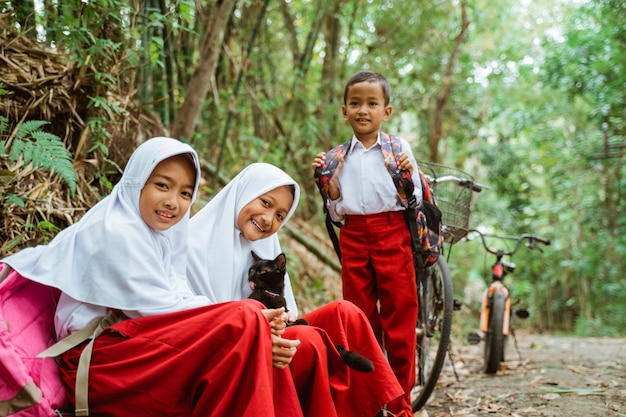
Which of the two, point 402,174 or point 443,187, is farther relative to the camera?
point 443,187

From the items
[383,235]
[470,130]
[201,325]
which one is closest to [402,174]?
[383,235]

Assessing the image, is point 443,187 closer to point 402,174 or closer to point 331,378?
point 402,174

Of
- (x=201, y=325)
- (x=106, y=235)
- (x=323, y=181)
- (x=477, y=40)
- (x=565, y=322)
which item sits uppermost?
(x=477, y=40)

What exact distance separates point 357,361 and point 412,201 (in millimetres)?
1215

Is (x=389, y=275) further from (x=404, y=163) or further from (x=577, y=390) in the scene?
(x=577, y=390)

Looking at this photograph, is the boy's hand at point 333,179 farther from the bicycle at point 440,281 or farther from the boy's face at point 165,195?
the boy's face at point 165,195

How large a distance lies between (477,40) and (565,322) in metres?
7.30

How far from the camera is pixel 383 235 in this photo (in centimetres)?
333

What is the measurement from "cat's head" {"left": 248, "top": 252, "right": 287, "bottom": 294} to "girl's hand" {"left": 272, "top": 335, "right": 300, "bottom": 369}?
0.48 metres

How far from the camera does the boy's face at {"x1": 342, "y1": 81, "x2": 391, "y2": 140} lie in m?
3.30

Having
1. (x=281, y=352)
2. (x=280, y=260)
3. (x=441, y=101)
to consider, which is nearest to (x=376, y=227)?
(x=280, y=260)

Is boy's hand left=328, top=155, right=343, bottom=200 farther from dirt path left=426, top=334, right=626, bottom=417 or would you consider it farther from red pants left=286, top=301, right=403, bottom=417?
dirt path left=426, top=334, right=626, bottom=417

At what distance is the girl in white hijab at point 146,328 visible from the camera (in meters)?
1.97

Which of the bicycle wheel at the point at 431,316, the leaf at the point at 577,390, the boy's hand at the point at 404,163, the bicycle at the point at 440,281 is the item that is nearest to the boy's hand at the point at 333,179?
the boy's hand at the point at 404,163
